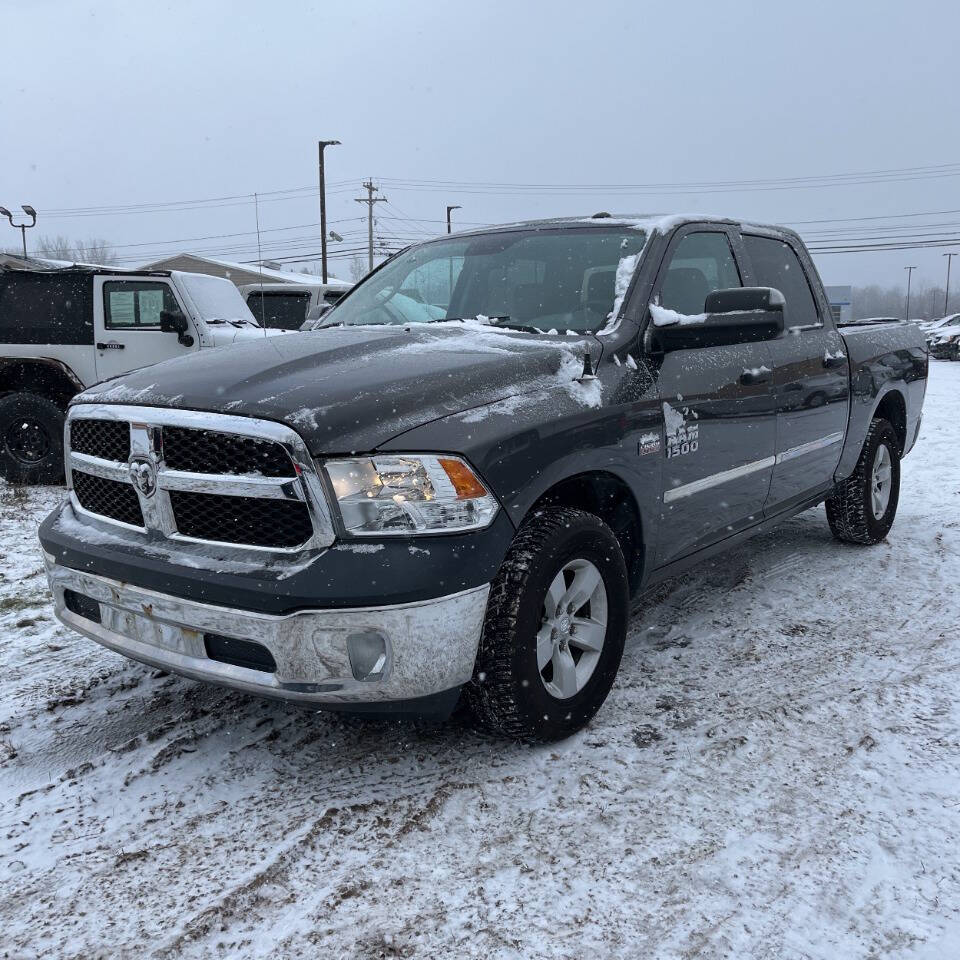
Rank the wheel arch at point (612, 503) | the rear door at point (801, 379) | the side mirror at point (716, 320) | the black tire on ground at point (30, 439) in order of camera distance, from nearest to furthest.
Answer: the wheel arch at point (612, 503), the side mirror at point (716, 320), the rear door at point (801, 379), the black tire on ground at point (30, 439)

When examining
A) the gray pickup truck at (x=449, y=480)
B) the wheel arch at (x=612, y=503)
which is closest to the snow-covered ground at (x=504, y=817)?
the gray pickup truck at (x=449, y=480)

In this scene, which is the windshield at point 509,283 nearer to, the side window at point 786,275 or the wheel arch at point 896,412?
the side window at point 786,275

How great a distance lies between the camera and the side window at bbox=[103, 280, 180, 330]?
326 inches

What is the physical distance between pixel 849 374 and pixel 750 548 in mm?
1305

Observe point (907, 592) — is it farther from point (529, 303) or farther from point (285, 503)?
point (285, 503)

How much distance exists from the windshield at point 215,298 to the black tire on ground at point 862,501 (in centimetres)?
600

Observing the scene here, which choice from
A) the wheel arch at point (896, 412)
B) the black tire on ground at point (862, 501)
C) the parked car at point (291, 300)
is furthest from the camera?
the parked car at point (291, 300)

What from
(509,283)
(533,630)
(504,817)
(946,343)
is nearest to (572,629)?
(533,630)

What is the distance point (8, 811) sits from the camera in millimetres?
2578

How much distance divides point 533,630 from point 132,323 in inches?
272

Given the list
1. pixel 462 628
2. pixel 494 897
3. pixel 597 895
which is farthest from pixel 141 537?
pixel 597 895

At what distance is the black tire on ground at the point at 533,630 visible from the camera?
2617 mm

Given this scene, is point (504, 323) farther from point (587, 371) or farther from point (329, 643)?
point (329, 643)

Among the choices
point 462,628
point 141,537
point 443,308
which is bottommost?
point 462,628
